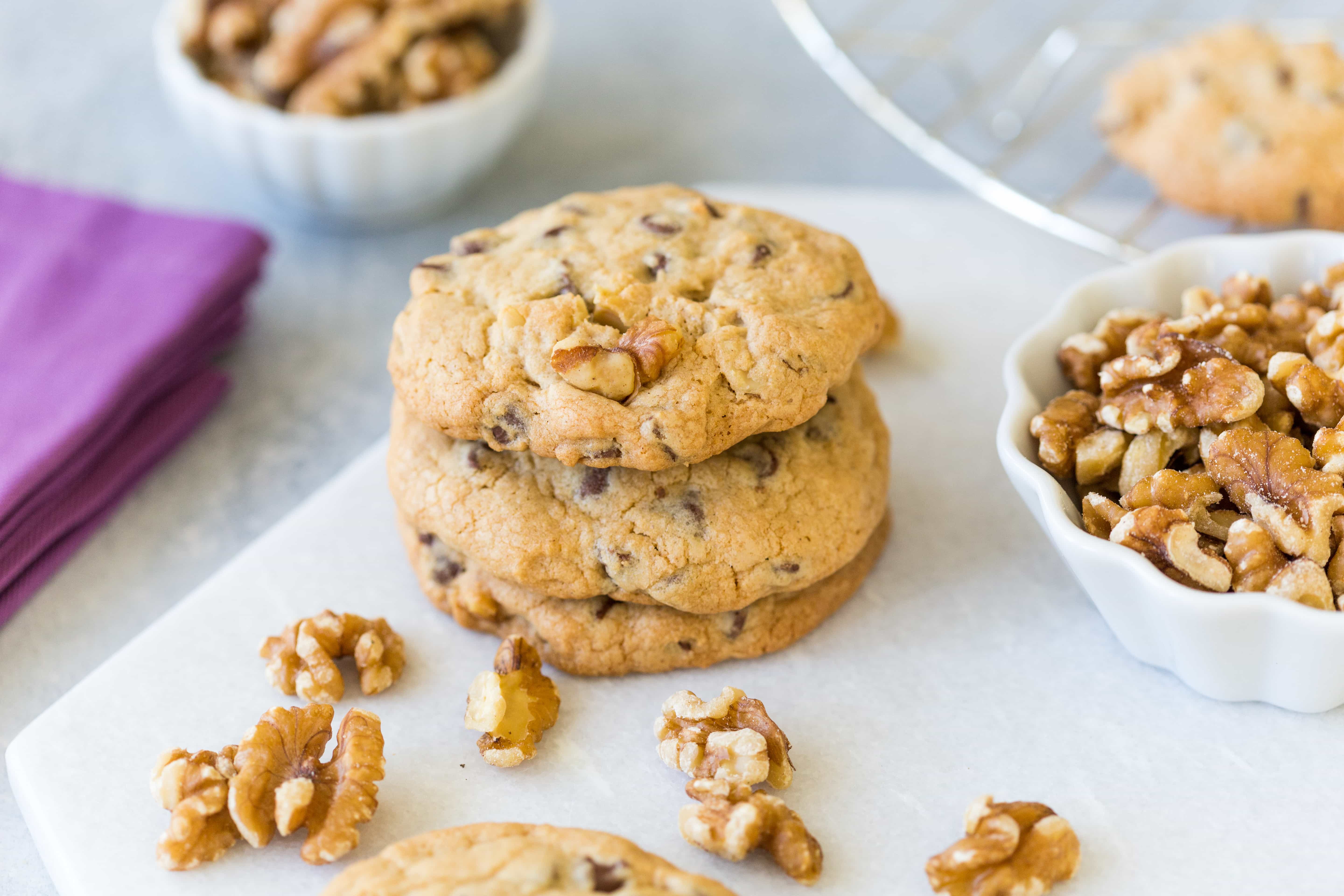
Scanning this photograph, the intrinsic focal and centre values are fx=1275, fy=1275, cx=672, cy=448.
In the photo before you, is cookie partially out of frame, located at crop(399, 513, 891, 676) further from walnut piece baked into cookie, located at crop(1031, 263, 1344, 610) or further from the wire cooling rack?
the wire cooling rack

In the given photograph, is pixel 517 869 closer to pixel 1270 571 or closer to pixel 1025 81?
pixel 1270 571

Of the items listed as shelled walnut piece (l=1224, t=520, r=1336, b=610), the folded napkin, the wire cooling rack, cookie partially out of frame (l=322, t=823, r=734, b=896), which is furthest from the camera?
the wire cooling rack

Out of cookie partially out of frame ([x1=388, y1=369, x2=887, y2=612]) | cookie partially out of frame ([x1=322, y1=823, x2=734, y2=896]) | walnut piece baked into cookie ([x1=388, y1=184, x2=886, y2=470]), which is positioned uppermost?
walnut piece baked into cookie ([x1=388, y1=184, x2=886, y2=470])

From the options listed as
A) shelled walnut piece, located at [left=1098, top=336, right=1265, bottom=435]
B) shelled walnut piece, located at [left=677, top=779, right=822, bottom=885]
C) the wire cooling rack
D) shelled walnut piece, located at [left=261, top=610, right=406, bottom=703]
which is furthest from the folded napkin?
shelled walnut piece, located at [left=1098, top=336, right=1265, bottom=435]

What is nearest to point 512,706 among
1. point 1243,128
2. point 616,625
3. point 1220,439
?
point 616,625

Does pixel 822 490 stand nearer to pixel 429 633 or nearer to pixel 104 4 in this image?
pixel 429 633

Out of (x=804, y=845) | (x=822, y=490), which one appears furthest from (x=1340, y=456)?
(x=804, y=845)
